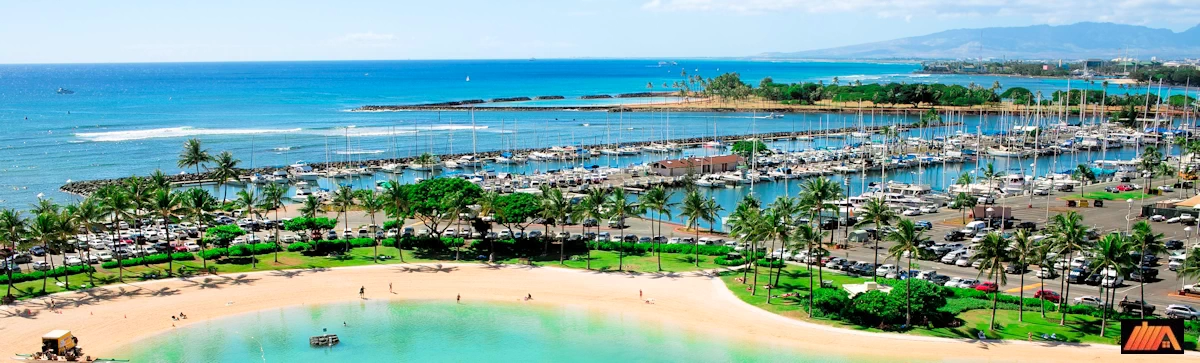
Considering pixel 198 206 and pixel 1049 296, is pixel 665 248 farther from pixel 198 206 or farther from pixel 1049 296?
pixel 198 206

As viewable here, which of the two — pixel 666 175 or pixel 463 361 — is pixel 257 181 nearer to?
pixel 666 175

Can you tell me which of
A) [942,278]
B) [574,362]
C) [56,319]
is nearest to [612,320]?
[574,362]

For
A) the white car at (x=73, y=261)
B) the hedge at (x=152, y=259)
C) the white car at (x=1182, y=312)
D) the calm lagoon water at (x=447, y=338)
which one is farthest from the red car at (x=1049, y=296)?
the white car at (x=73, y=261)

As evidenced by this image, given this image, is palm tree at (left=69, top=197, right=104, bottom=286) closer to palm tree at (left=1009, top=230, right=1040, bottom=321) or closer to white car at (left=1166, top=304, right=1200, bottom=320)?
palm tree at (left=1009, top=230, right=1040, bottom=321)

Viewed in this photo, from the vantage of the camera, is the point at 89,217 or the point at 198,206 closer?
the point at 89,217

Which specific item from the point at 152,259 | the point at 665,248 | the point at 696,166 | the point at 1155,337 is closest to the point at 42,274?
the point at 152,259

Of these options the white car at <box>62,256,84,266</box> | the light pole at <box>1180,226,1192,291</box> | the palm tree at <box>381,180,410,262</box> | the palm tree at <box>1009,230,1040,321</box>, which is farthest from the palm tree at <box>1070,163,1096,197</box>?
the white car at <box>62,256,84,266</box>
